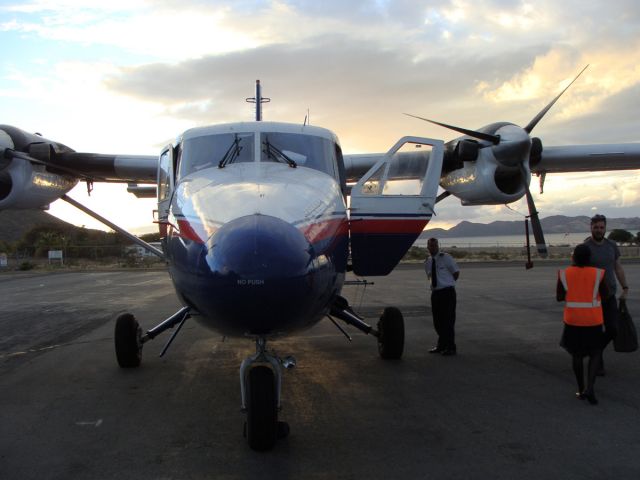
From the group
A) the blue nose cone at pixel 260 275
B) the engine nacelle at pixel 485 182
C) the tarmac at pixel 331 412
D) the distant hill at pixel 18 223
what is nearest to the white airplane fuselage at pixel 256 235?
the blue nose cone at pixel 260 275

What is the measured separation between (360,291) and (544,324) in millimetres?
8848

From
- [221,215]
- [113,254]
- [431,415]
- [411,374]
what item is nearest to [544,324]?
[411,374]

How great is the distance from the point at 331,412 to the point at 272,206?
2207 mm

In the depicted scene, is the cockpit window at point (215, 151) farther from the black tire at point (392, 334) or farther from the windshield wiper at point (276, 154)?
the black tire at point (392, 334)

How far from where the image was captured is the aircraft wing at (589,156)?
1012cm

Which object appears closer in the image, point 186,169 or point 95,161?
point 186,169

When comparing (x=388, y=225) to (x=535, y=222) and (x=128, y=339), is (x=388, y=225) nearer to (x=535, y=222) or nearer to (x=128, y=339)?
(x=128, y=339)

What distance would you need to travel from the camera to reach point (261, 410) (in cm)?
425

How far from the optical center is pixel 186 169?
577 centimetres

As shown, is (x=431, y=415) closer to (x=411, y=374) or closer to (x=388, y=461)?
(x=388, y=461)

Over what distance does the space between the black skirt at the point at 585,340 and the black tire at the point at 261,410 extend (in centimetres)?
311

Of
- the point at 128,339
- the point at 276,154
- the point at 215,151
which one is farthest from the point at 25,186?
the point at 276,154

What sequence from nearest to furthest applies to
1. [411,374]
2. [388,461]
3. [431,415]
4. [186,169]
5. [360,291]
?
[388,461] < [431,415] < [186,169] < [411,374] < [360,291]

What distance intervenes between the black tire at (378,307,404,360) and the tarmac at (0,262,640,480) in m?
0.22
